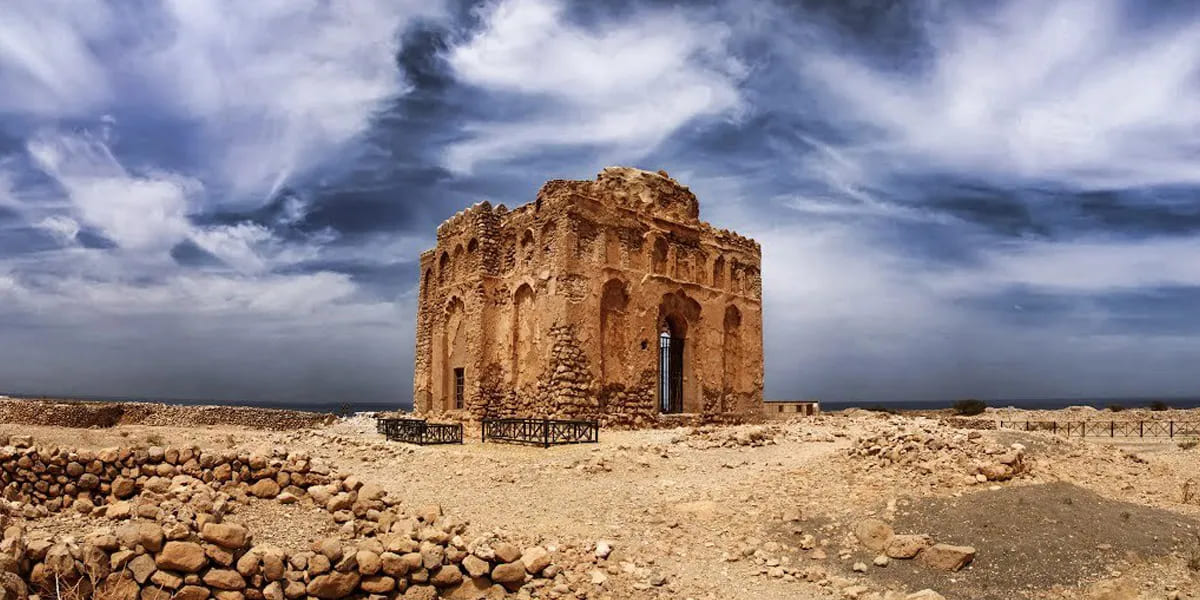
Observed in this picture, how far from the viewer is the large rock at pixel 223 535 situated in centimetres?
802

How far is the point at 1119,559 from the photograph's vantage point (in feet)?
32.6

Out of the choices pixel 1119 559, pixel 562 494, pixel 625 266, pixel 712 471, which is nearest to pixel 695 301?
pixel 625 266

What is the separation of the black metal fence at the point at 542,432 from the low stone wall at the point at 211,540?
8381 mm

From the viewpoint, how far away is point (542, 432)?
66.0 ft

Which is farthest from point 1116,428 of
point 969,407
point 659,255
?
point 659,255

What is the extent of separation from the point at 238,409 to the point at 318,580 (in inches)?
1066

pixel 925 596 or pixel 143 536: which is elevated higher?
pixel 143 536

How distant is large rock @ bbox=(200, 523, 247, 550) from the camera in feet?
26.3

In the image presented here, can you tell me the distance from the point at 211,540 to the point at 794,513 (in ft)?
27.0

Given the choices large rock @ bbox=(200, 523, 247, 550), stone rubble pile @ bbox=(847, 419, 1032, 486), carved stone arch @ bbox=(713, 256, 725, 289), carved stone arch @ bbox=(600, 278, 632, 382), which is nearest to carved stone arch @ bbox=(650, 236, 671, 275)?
carved stone arch @ bbox=(600, 278, 632, 382)

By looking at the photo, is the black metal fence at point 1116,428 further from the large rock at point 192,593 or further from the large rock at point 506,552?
the large rock at point 192,593

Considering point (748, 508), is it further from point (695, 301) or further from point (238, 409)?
point (238, 409)

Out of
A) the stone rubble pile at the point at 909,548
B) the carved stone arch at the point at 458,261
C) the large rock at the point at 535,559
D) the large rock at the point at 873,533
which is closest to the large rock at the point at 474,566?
the large rock at the point at 535,559

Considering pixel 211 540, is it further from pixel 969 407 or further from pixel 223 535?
pixel 969 407
